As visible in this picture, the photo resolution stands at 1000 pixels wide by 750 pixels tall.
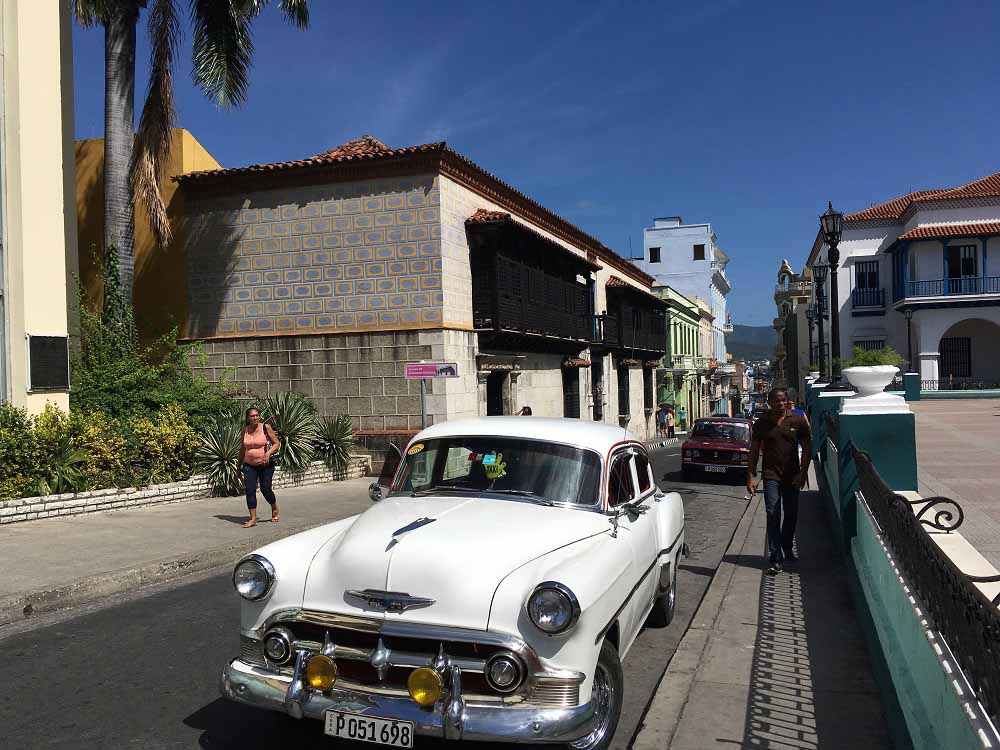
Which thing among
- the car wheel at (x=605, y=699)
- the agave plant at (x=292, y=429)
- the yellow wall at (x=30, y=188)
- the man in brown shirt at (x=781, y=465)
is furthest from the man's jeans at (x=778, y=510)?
the yellow wall at (x=30, y=188)

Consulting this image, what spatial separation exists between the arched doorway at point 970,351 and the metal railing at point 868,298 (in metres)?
3.57

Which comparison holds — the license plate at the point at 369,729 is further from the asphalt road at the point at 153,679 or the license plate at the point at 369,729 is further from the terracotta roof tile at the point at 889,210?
the terracotta roof tile at the point at 889,210

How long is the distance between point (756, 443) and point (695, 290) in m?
58.7

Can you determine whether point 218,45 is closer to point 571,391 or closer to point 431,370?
point 431,370

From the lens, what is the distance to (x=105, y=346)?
617 inches

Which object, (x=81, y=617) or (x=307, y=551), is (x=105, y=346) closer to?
(x=81, y=617)

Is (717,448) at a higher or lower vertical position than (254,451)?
lower

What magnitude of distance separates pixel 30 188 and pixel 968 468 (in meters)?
15.2

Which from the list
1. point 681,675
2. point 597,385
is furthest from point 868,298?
point 681,675

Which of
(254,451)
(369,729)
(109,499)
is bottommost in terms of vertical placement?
(109,499)

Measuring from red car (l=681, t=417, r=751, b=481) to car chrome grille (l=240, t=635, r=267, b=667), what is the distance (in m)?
13.2

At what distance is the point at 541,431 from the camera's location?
5051 millimetres

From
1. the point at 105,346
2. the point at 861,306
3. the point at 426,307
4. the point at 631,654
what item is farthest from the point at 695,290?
the point at 631,654

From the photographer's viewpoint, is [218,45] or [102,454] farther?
[218,45]
